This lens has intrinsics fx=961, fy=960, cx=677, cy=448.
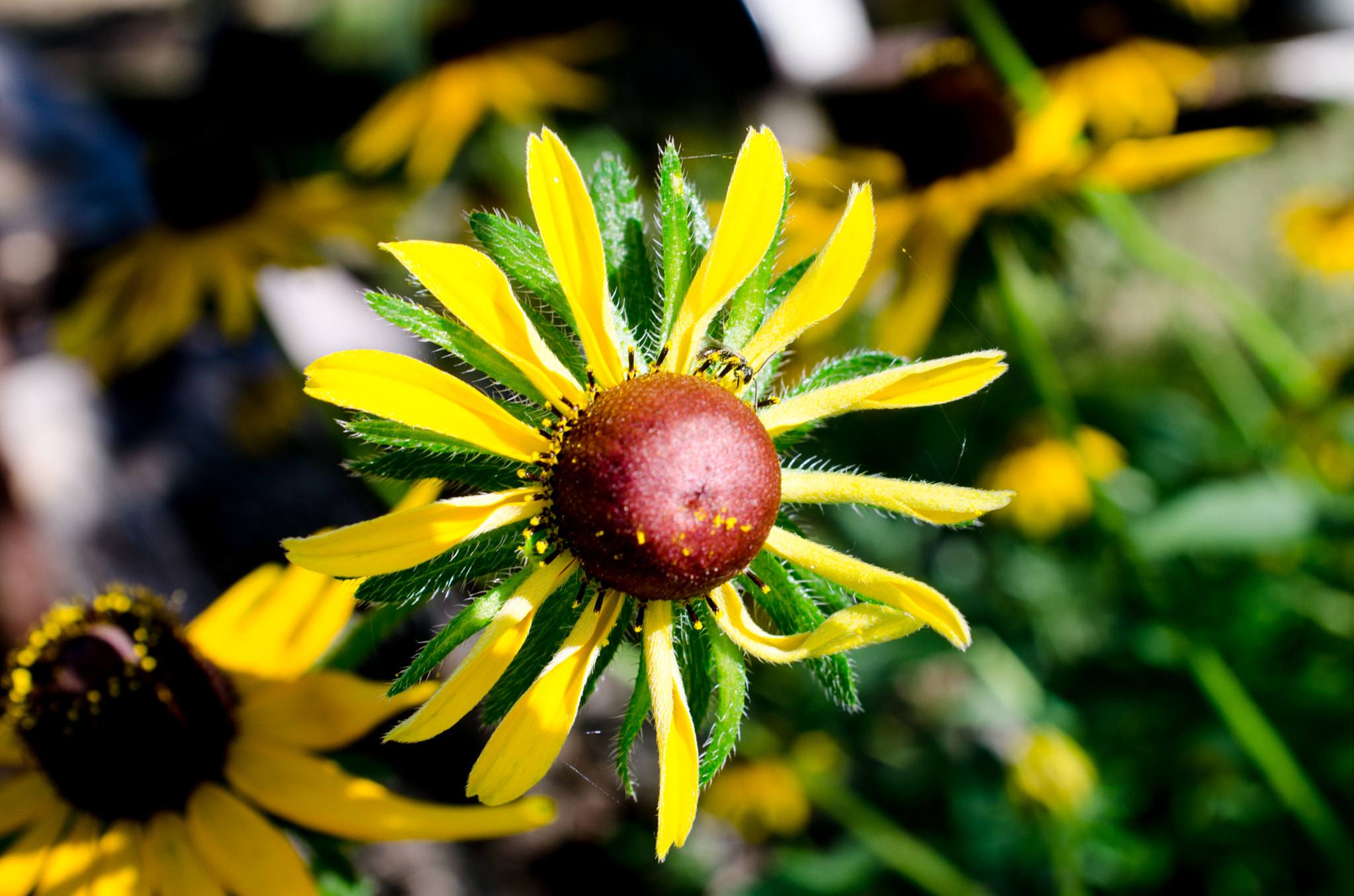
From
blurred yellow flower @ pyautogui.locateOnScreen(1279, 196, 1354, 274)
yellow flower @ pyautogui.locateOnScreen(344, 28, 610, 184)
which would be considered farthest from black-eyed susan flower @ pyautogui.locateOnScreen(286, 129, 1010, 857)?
blurred yellow flower @ pyautogui.locateOnScreen(1279, 196, 1354, 274)

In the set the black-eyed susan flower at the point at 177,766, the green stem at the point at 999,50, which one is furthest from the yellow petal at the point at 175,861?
the green stem at the point at 999,50

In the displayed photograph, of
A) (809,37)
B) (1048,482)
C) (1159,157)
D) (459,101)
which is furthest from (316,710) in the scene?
(809,37)

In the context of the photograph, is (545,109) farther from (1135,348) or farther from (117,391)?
(1135,348)

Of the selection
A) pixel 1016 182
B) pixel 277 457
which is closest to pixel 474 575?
pixel 1016 182

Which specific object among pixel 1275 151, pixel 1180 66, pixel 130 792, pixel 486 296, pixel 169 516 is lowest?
pixel 1275 151

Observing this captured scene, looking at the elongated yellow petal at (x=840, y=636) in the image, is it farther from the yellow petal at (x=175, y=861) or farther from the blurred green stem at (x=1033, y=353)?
the blurred green stem at (x=1033, y=353)

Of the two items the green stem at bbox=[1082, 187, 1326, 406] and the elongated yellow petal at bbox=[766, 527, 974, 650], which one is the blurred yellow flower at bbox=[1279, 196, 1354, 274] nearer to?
the green stem at bbox=[1082, 187, 1326, 406]

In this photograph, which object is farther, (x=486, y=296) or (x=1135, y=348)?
(x=1135, y=348)

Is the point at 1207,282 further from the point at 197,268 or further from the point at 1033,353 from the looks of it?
the point at 197,268
